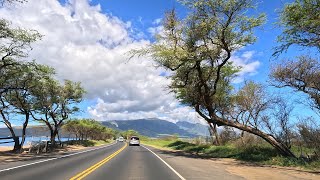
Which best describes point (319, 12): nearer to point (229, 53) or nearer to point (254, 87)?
point (229, 53)

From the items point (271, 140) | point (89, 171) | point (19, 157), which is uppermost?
point (271, 140)

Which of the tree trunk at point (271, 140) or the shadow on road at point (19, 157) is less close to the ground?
the tree trunk at point (271, 140)

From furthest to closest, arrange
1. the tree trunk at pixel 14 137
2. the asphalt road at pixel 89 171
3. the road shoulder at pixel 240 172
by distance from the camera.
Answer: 1. the tree trunk at pixel 14 137
2. the road shoulder at pixel 240 172
3. the asphalt road at pixel 89 171

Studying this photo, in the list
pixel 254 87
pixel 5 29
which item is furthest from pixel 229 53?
pixel 5 29

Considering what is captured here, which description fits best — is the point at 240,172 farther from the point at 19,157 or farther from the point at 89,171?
the point at 19,157

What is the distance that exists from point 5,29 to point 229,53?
51.8 feet

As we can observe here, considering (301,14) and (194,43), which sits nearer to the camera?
(301,14)

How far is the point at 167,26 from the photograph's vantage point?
29141mm

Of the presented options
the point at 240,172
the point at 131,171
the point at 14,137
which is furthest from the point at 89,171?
the point at 14,137

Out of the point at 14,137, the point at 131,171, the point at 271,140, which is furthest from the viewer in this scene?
the point at 14,137

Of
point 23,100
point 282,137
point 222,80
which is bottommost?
point 282,137

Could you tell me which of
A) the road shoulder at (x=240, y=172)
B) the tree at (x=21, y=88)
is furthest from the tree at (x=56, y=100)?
the road shoulder at (x=240, y=172)

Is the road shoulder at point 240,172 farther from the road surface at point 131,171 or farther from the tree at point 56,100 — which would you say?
the tree at point 56,100

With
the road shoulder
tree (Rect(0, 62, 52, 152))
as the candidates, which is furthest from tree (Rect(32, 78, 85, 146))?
the road shoulder
